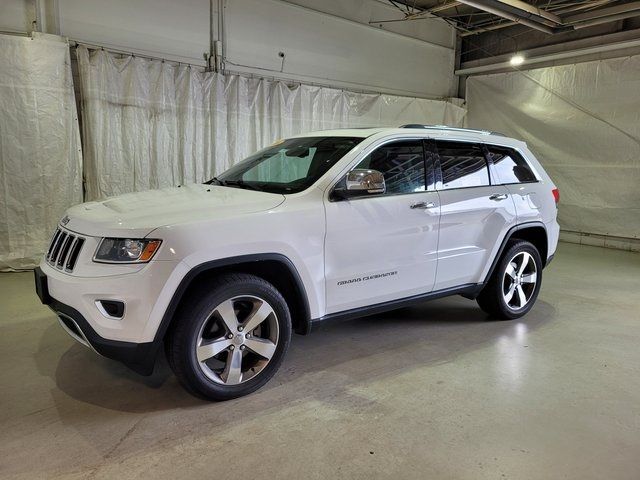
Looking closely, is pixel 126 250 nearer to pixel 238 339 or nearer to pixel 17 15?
pixel 238 339

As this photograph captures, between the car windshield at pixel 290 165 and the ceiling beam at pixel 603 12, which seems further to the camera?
the ceiling beam at pixel 603 12

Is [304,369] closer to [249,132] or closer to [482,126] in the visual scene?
[249,132]

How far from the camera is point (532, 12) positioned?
7.09 m

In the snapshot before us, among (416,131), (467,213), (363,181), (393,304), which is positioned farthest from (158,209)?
(467,213)

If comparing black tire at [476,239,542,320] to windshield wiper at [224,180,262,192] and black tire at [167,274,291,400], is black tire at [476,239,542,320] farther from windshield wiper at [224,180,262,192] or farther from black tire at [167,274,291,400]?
windshield wiper at [224,180,262,192]

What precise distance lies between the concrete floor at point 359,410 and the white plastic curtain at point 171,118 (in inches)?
100

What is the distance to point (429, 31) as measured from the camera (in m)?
9.68

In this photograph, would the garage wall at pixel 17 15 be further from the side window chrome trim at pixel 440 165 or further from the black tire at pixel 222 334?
the side window chrome trim at pixel 440 165

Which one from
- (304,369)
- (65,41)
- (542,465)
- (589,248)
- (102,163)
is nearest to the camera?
(542,465)

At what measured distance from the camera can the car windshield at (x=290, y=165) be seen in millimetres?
3203

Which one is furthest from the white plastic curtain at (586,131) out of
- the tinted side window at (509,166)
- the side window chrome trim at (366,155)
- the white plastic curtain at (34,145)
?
the white plastic curtain at (34,145)

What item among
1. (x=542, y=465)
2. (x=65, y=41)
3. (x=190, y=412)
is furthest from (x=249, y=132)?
(x=542, y=465)

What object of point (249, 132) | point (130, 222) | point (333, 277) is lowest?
point (333, 277)

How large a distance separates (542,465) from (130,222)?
234 centimetres
